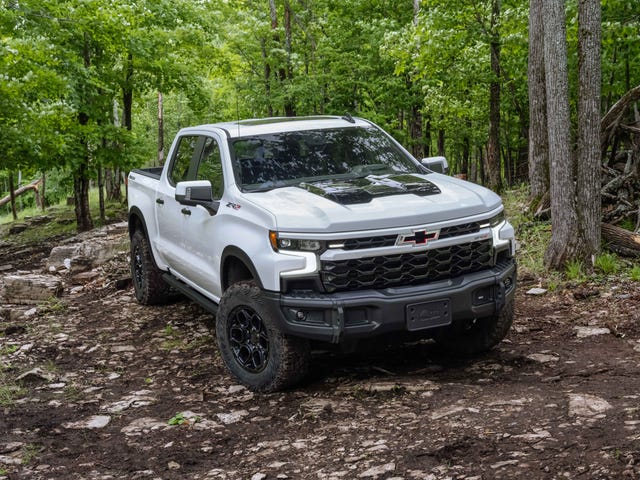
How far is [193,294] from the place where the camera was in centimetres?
697

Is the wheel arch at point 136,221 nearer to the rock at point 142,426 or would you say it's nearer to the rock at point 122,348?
the rock at point 122,348

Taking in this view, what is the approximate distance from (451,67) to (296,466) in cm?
1580

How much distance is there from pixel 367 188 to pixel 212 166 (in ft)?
5.36

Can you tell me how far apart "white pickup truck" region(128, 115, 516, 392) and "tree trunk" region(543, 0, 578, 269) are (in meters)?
2.63

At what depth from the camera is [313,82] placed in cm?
2181

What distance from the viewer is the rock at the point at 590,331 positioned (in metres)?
6.62

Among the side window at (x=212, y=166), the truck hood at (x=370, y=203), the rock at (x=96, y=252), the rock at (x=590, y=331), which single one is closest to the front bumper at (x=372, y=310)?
the truck hood at (x=370, y=203)

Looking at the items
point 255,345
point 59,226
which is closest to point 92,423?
point 255,345

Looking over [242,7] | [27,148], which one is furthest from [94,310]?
[242,7]

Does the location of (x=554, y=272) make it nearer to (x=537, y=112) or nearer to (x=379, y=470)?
(x=537, y=112)

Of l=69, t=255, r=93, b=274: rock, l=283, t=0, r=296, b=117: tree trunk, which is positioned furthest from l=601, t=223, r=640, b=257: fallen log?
l=283, t=0, r=296, b=117: tree trunk

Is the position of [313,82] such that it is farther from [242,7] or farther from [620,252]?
[620,252]

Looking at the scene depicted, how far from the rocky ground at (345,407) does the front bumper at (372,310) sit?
56cm

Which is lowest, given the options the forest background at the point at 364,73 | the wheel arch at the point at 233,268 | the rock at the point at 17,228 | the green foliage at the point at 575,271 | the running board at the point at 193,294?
the rock at the point at 17,228
